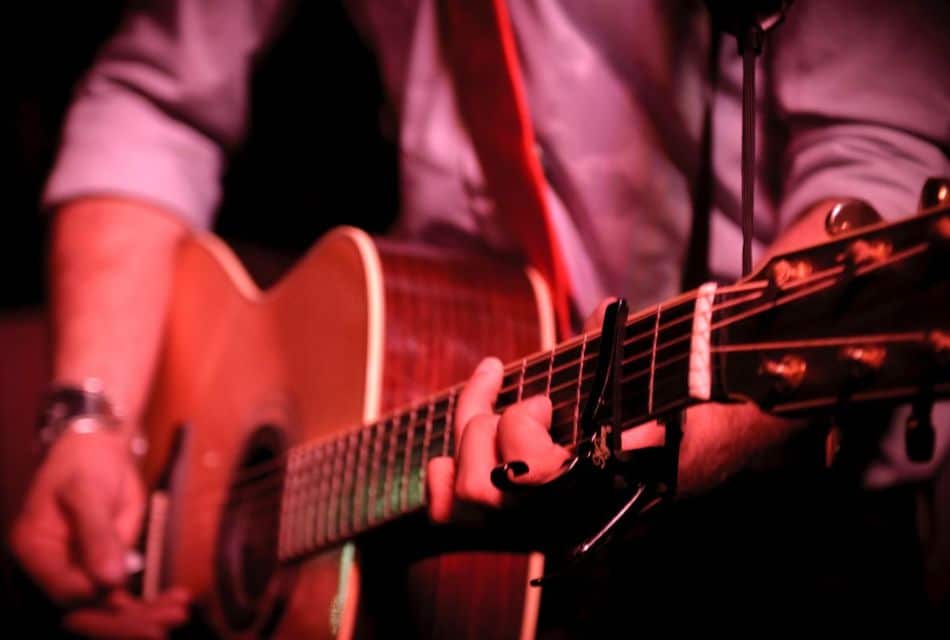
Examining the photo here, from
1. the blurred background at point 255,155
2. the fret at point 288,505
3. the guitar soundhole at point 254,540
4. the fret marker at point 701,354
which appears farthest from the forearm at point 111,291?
the fret marker at point 701,354

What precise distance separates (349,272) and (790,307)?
465 millimetres

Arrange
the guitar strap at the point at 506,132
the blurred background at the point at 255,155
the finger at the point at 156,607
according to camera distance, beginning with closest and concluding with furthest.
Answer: the guitar strap at the point at 506,132
the finger at the point at 156,607
the blurred background at the point at 255,155

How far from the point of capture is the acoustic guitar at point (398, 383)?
45 cm

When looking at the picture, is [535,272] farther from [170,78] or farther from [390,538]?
[170,78]

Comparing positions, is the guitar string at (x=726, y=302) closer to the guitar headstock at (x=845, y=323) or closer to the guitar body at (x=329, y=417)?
the guitar headstock at (x=845, y=323)

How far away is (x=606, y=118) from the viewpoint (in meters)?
0.81

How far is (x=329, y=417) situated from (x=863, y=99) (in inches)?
18.4

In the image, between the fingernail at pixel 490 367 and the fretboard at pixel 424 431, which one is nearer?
the fretboard at pixel 424 431

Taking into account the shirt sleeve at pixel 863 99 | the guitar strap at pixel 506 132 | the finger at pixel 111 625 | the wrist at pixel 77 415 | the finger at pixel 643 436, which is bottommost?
the finger at pixel 111 625

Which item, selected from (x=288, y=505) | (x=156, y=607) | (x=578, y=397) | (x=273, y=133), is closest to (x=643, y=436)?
(x=578, y=397)

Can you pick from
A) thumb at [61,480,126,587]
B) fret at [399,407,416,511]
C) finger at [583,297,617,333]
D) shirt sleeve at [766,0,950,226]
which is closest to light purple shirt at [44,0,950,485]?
shirt sleeve at [766,0,950,226]

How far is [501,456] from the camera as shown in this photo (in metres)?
0.56

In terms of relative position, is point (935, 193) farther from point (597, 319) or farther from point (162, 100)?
point (162, 100)

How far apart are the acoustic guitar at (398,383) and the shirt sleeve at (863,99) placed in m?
0.18
